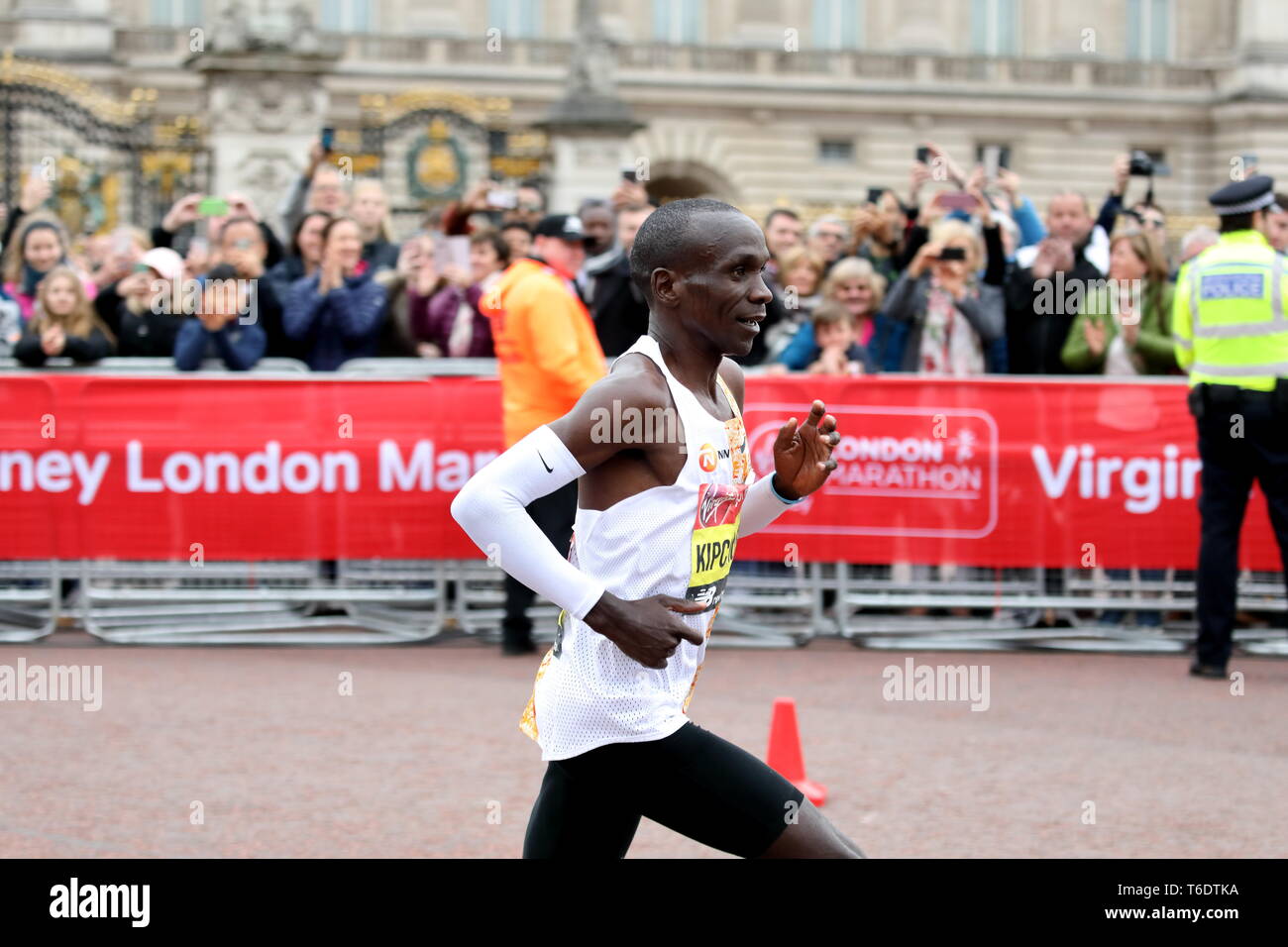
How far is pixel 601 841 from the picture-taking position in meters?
3.93

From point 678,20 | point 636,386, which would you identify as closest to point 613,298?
point 636,386

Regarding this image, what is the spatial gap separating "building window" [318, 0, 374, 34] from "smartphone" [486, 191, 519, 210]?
36.5 metres

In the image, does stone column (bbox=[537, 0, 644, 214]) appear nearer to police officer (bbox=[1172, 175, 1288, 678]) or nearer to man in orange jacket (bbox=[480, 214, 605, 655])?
man in orange jacket (bbox=[480, 214, 605, 655])

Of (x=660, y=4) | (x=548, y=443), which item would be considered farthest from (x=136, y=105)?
(x=660, y=4)

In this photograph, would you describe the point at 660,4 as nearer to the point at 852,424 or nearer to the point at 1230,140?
the point at 1230,140

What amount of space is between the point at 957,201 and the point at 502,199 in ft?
8.74

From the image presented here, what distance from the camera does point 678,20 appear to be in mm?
50750

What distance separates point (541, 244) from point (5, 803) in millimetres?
3825

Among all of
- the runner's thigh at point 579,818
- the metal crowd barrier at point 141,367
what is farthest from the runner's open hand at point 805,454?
the metal crowd barrier at point 141,367

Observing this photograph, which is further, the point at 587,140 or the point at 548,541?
the point at 587,140

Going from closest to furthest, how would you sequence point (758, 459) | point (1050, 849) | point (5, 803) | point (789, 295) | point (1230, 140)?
1. point (1050, 849)
2. point (5, 803)
3. point (758, 459)
4. point (789, 295)
5. point (1230, 140)

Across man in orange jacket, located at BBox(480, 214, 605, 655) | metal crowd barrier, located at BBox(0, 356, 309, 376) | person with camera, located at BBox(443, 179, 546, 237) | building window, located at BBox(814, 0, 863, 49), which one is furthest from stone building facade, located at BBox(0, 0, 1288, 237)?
man in orange jacket, located at BBox(480, 214, 605, 655)

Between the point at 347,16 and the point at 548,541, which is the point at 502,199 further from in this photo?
the point at 347,16

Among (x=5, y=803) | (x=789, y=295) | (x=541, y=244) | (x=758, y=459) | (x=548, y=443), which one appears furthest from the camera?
(x=789, y=295)
